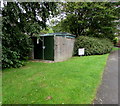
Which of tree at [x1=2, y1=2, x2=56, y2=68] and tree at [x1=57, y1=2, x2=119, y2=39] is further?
tree at [x1=57, y1=2, x2=119, y2=39]

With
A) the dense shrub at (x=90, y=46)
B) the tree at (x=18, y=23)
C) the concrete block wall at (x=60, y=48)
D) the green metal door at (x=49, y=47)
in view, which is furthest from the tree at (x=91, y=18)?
the tree at (x=18, y=23)

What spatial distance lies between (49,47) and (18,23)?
2.44 metres

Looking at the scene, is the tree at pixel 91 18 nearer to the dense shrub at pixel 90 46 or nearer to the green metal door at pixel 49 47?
the dense shrub at pixel 90 46

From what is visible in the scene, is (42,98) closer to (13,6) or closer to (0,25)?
(0,25)

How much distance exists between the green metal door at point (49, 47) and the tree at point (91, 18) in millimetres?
4279

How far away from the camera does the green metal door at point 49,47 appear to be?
6.08 meters

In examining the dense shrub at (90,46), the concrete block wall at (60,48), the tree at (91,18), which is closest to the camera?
the concrete block wall at (60,48)

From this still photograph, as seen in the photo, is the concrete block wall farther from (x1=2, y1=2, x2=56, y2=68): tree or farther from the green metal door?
(x1=2, y1=2, x2=56, y2=68): tree

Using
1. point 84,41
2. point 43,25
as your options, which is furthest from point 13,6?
point 84,41

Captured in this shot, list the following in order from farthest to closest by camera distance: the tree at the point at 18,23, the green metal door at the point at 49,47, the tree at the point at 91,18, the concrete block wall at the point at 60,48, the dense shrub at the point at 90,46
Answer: the tree at the point at 91,18 → the dense shrub at the point at 90,46 → the green metal door at the point at 49,47 → the concrete block wall at the point at 60,48 → the tree at the point at 18,23

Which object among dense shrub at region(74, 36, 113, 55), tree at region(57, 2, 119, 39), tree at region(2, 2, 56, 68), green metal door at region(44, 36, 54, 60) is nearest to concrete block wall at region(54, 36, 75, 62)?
green metal door at region(44, 36, 54, 60)

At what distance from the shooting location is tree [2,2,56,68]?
4055 mm

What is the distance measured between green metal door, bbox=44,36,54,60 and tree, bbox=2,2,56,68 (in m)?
1.32

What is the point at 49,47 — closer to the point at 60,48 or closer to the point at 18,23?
the point at 60,48
